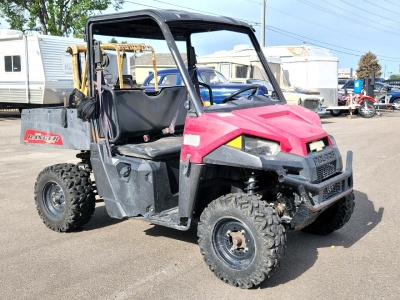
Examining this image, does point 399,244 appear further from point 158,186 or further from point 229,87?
point 229,87

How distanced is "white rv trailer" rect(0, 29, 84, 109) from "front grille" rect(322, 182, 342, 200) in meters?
15.9

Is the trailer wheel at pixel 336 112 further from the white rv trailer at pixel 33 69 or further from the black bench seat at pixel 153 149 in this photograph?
the black bench seat at pixel 153 149

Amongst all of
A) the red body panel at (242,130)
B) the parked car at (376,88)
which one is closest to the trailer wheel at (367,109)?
the parked car at (376,88)

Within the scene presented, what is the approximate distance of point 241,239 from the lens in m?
4.03

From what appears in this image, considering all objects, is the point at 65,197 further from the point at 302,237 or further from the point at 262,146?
the point at 302,237

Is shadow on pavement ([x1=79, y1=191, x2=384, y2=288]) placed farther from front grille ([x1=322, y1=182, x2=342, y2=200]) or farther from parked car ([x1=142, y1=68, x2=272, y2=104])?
parked car ([x1=142, y1=68, x2=272, y2=104])

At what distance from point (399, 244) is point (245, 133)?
7.47ft

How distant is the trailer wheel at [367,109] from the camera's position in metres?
22.3

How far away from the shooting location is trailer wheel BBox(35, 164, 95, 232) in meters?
5.29

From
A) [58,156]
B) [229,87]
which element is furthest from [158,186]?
[229,87]

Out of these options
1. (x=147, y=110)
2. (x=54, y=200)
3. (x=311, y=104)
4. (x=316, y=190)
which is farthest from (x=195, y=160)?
(x=311, y=104)

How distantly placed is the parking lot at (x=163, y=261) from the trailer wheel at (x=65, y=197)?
0.56 ft

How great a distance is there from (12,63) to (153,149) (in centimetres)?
→ 1626

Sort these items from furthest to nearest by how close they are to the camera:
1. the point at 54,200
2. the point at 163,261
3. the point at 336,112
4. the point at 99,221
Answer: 1. the point at 336,112
2. the point at 99,221
3. the point at 54,200
4. the point at 163,261
